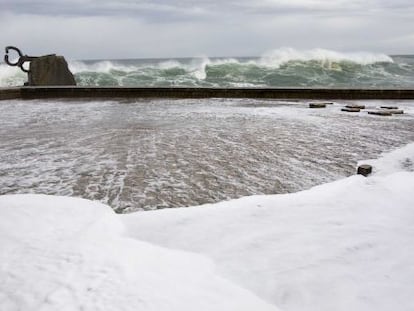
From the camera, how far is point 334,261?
1.82m

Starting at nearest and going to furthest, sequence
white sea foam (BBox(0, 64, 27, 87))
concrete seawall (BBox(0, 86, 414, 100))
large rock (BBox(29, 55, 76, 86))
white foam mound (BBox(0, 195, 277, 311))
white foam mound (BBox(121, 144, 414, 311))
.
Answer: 1. white foam mound (BBox(0, 195, 277, 311))
2. white foam mound (BBox(121, 144, 414, 311))
3. concrete seawall (BBox(0, 86, 414, 100))
4. large rock (BBox(29, 55, 76, 86))
5. white sea foam (BBox(0, 64, 27, 87))

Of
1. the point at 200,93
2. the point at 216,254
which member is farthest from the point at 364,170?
the point at 200,93

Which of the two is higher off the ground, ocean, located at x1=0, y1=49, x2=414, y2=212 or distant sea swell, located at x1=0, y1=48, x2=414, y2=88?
distant sea swell, located at x1=0, y1=48, x2=414, y2=88

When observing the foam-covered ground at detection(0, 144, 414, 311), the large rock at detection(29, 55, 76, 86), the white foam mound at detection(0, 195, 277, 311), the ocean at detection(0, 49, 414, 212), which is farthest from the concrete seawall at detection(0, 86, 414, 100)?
the white foam mound at detection(0, 195, 277, 311)

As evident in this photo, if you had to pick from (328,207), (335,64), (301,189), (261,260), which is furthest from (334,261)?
(335,64)

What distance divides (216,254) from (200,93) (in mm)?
7495

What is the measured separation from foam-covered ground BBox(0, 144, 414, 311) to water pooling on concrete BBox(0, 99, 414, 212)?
11.5 inches

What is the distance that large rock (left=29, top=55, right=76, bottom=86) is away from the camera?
10695mm

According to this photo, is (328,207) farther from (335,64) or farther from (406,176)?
(335,64)

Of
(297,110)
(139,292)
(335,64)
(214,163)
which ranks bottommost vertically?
(139,292)

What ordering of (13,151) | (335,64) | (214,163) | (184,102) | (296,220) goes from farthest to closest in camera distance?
(335,64) → (184,102) → (13,151) → (214,163) → (296,220)

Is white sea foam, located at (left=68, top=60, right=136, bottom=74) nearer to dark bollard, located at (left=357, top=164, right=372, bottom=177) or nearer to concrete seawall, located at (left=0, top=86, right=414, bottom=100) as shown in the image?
concrete seawall, located at (left=0, top=86, right=414, bottom=100)

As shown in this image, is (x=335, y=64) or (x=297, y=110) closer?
(x=297, y=110)

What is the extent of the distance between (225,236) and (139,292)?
681 millimetres
